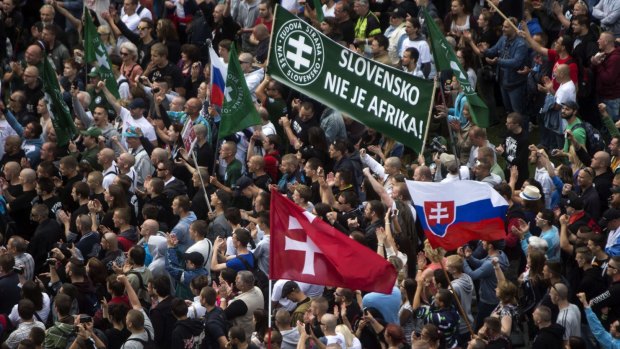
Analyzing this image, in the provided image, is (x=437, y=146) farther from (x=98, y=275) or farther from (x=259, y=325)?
(x=259, y=325)

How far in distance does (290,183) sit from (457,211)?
3.80 m

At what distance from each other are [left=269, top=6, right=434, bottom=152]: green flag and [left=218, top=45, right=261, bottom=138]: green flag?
9.87ft

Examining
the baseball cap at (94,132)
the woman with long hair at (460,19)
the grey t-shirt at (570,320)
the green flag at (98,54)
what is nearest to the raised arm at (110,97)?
the green flag at (98,54)

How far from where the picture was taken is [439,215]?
1523cm

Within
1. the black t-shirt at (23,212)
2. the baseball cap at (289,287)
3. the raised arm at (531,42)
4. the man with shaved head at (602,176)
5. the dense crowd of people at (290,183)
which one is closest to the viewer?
the dense crowd of people at (290,183)

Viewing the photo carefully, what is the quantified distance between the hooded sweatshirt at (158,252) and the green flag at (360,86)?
8.24 ft

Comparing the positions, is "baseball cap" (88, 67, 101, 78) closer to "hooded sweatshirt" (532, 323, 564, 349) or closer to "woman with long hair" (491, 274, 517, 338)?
"woman with long hair" (491, 274, 517, 338)

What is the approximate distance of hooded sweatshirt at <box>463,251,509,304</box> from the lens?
640 inches

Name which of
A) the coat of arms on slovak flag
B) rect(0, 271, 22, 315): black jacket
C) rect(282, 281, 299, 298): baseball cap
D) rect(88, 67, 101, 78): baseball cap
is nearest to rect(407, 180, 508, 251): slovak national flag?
the coat of arms on slovak flag

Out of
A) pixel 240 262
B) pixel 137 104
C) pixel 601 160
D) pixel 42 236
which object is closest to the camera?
pixel 240 262

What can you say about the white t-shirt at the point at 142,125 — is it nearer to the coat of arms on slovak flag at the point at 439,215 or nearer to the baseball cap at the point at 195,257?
the baseball cap at the point at 195,257

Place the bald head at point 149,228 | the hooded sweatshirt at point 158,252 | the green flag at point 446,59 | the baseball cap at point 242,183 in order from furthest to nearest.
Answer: the baseball cap at point 242,183 < the bald head at point 149,228 < the hooded sweatshirt at point 158,252 < the green flag at point 446,59

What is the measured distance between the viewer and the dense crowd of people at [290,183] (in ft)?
50.2

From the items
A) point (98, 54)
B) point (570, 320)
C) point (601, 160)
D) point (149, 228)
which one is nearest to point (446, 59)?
point (601, 160)
